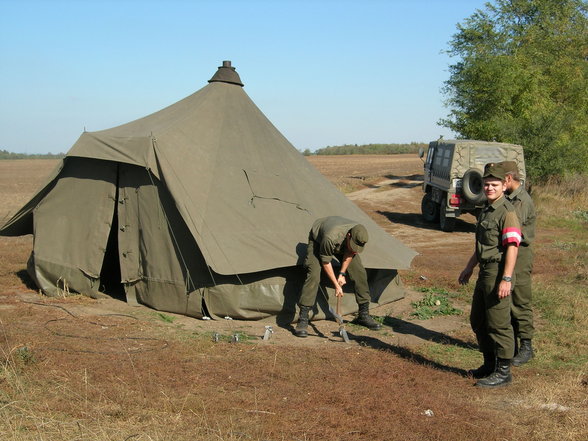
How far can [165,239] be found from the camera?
313 inches

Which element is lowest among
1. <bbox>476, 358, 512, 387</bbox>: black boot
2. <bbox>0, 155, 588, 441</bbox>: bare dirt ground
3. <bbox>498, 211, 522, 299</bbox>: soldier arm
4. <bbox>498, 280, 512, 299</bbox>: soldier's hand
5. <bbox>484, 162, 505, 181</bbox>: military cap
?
<bbox>0, 155, 588, 441</bbox>: bare dirt ground

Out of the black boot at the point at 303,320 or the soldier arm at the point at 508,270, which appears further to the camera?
the black boot at the point at 303,320

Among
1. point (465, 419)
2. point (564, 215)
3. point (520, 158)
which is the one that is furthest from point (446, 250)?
point (465, 419)

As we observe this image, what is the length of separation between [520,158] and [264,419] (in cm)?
1328

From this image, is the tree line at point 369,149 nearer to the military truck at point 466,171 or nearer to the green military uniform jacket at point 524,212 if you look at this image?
the military truck at point 466,171

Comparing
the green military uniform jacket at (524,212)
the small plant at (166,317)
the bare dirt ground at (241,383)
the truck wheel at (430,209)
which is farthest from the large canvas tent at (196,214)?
the truck wheel at (430,209)

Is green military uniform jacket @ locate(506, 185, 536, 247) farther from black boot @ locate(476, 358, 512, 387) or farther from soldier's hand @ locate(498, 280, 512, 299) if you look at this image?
black boot @ locate(476, 358, 512, 387)

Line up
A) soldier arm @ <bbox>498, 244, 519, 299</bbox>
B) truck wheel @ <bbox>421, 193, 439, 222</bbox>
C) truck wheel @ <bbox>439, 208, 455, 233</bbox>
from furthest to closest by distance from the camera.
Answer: truck wheel @ <bbox>421, 193, 439, 222</bbox>
truck wheel @ <bbox>439, 208, 455, 233</bbox>
soldier arm @ <bbox>498, 244, 519, 299</bbox>

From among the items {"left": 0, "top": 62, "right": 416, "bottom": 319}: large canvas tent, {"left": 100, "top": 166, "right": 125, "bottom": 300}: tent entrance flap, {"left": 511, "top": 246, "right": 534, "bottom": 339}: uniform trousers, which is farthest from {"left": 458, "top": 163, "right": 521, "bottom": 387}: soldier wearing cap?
{"left": 100, "top": 166, "right": 125, "bottom": 300}: tent entrance flap

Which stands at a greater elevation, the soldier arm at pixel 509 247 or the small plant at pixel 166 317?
the soldier arm at pixel 509 247

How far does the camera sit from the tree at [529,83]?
20547 millimetres

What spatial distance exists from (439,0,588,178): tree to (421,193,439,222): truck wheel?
4009 millimetres

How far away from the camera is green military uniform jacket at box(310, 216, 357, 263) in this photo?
285 inches

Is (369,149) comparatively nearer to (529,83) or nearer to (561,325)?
(529,83)
